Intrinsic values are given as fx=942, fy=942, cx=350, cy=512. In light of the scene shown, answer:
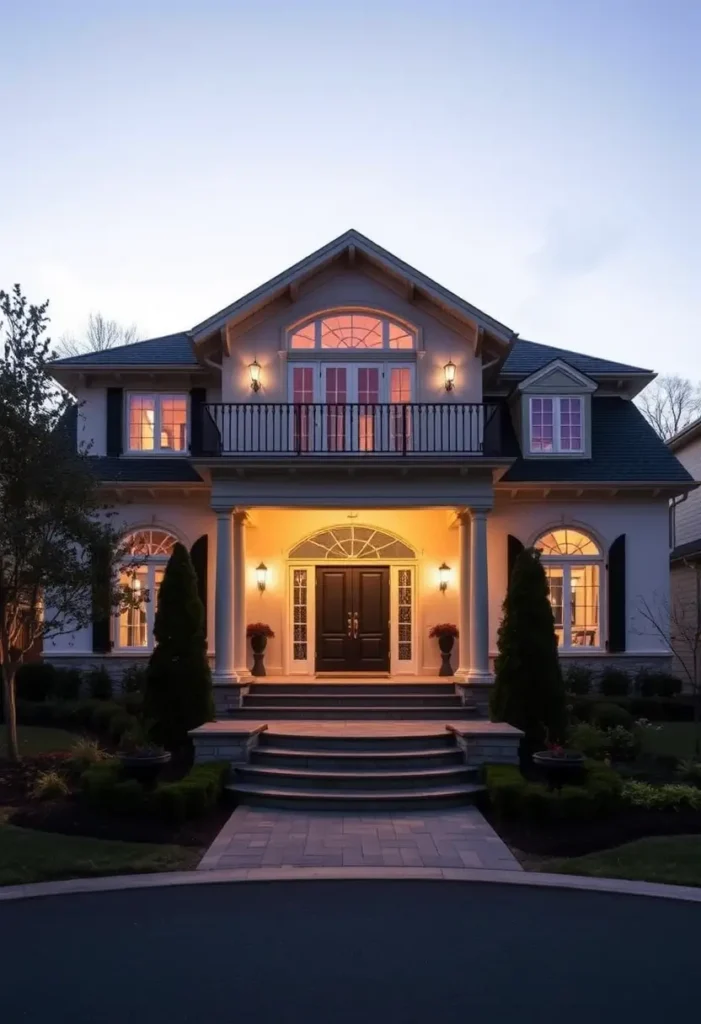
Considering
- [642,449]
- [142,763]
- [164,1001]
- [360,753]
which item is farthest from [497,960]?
[642,449]

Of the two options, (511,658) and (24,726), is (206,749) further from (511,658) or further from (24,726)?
(24,726)

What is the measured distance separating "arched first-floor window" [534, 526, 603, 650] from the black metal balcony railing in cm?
275

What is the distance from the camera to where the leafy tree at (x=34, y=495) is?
1115 cm

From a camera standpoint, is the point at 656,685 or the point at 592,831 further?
the point at 656,685

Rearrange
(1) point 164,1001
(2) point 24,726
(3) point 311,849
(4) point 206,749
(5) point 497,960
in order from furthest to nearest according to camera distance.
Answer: (2) point 24,726, (4) point 206,749, (3) point 311,849, (5) point 497,960, (1) point 164,1001

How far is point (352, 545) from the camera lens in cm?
1748

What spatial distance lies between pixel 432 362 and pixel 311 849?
9.82m

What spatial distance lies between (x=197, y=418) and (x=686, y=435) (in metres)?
14.5

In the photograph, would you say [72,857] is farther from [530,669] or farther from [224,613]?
[224,613]

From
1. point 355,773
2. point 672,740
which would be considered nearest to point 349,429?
point 355,773

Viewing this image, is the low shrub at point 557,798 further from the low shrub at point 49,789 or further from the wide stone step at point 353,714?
the low shrub at point 49,789

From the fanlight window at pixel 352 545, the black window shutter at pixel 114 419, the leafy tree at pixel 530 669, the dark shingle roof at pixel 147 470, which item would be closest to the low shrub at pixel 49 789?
the leafy tree at pixel 530 669

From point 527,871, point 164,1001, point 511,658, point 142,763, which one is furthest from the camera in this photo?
point 511,658

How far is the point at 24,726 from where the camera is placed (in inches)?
603
